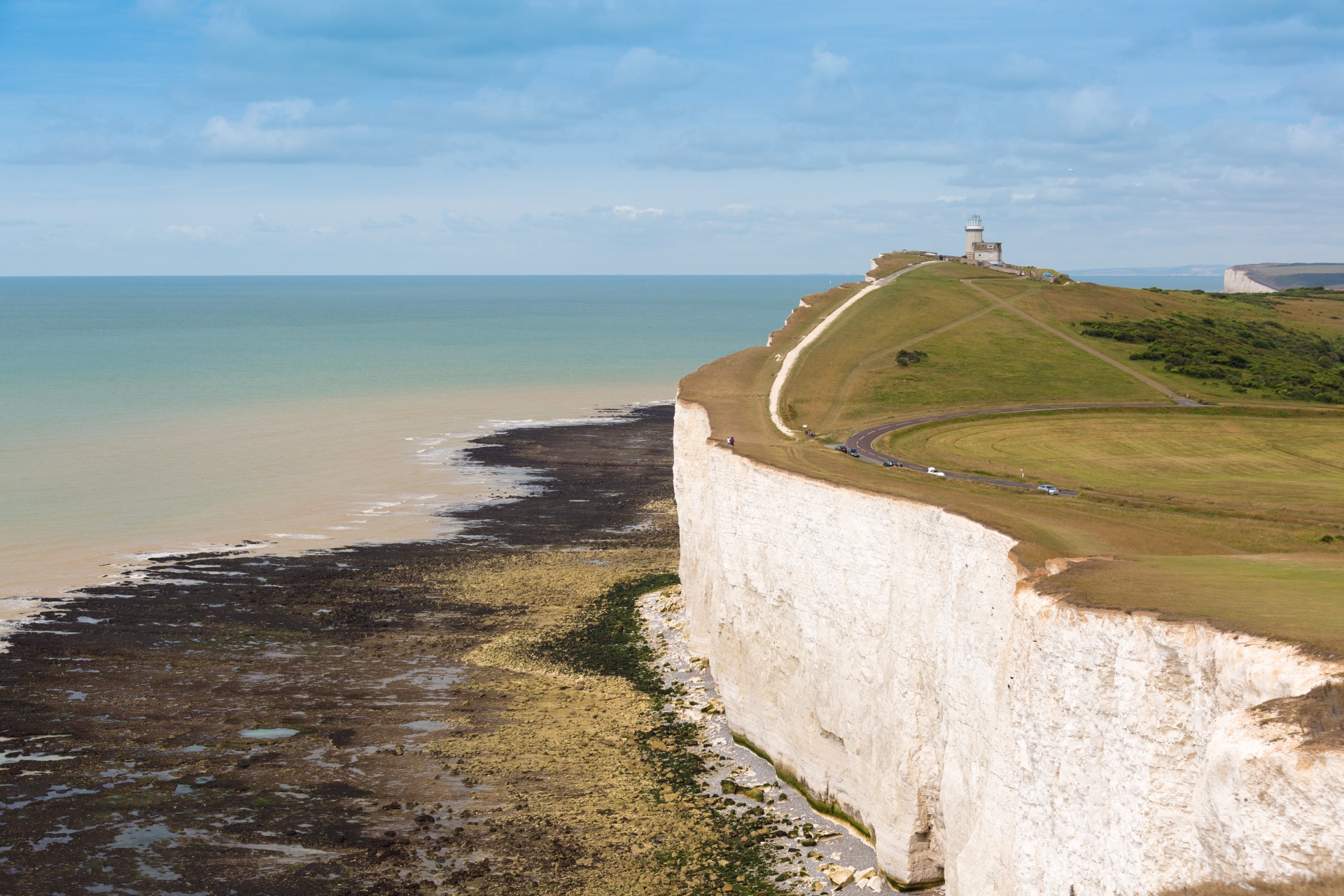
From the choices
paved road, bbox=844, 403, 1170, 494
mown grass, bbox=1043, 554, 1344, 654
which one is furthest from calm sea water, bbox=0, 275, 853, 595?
mown grass, bbox=1043, 554, 1344, 654

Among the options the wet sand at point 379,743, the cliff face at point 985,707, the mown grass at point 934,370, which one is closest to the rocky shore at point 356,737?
the wet sand at point 379,743

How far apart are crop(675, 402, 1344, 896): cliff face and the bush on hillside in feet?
128

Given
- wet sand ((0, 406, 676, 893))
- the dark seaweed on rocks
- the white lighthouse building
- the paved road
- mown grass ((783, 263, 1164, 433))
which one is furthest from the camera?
the white lighthouse building

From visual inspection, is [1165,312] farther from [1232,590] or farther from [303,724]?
[303,724]

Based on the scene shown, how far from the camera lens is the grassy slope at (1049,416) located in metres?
20.9

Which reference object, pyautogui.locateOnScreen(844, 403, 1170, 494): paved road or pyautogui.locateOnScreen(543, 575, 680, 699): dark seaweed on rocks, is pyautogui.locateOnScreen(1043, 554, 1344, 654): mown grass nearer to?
pyautogui.locateOnScreen(844, 403, 1170, 494): paved road

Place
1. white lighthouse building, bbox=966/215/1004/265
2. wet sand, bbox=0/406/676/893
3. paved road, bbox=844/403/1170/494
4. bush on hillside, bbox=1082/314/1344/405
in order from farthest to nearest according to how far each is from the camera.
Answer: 1. white lighthouse building, bbox=966/215/1004/265
2. bush on hillside, bbox=1082/314/1344/405
3. paved road, bbox=844/403/1170/494
4. wet sand, bbox=0/406/676/893

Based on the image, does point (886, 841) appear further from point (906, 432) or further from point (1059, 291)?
point (1059, 291)

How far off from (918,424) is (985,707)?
3217cm

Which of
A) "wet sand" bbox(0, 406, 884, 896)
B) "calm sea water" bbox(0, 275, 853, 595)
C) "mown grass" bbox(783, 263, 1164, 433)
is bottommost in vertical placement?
"wet sand" bbox(0, 406, 884, 896)

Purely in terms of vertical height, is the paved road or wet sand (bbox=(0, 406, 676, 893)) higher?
the paved road

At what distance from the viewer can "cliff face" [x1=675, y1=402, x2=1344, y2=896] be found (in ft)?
51.2

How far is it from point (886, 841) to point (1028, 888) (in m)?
7.98

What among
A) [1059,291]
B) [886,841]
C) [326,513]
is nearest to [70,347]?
[326,513]
